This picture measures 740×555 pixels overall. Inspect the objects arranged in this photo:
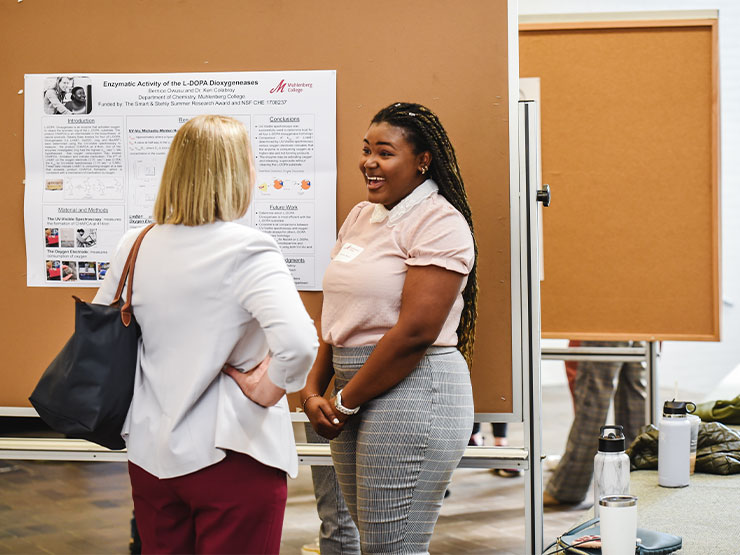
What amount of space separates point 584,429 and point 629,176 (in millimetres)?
1413

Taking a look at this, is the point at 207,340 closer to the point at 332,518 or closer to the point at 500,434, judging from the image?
the point at 332,518

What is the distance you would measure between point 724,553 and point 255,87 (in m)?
1.77

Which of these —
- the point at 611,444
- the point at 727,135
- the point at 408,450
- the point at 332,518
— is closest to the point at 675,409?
the point at 611,444

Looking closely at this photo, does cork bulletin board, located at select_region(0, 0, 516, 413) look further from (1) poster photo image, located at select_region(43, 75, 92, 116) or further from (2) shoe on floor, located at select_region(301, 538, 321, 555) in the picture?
(2) shoe on floor, located at select_region(301, 538, 321, 555)

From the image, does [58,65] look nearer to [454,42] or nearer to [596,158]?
[454,42]

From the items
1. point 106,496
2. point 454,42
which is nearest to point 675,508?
point 454,42

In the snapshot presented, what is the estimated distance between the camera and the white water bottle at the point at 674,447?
102 inches

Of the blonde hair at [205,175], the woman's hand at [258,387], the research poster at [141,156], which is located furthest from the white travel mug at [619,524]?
the research poster at [141,156]

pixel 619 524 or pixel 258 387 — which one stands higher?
pixel 258 387

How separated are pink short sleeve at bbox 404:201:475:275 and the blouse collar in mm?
35

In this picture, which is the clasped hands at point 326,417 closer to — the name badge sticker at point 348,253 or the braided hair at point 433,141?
the name badge sticker at point 348,253

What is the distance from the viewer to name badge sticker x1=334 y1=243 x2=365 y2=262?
6.85 feet

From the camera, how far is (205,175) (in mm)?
1617

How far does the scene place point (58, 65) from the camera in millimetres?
2641
